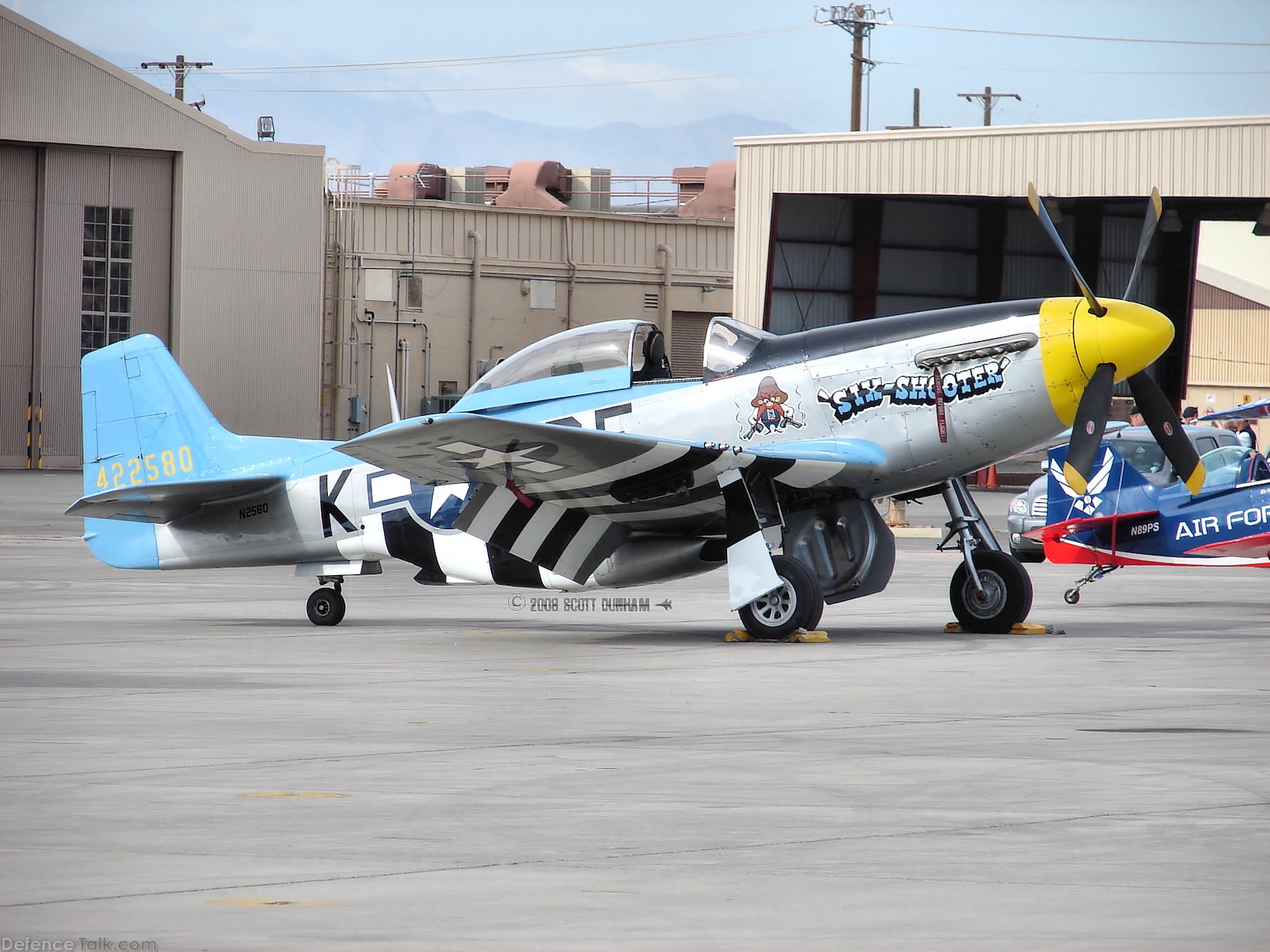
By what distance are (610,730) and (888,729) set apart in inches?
51.1

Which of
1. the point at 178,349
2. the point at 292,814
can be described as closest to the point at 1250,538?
the point at 292,814

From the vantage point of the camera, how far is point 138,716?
789cm

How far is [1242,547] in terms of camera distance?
1513 cm

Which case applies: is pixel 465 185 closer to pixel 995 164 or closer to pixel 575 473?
pixel 995 164

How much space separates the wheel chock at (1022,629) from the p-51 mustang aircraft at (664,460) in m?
0.08

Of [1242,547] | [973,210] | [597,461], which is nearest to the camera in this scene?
[597,461]

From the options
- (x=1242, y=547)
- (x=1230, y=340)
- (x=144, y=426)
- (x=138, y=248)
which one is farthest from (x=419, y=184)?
(x=1242, y=547)

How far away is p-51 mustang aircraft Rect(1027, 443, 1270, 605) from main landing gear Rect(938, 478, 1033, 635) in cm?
244

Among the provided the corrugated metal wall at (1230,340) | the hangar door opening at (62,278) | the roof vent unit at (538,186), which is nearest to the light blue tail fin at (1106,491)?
the hangar door opening at (62,278)

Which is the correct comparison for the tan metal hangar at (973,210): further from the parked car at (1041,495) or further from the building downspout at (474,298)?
the parked car at (1041,495)

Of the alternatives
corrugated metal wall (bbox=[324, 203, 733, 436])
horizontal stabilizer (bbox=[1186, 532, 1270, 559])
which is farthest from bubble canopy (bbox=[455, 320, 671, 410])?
corrugated metal wall (bbox=[324, 203, 733, 436])

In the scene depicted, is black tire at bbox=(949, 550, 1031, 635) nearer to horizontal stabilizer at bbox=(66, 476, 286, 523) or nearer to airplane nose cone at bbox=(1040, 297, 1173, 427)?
airplane nose cone at bbox=(1040, 297, 1173, 427)

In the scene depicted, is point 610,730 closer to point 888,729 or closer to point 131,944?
point 888,729

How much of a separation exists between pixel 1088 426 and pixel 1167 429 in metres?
1.68
